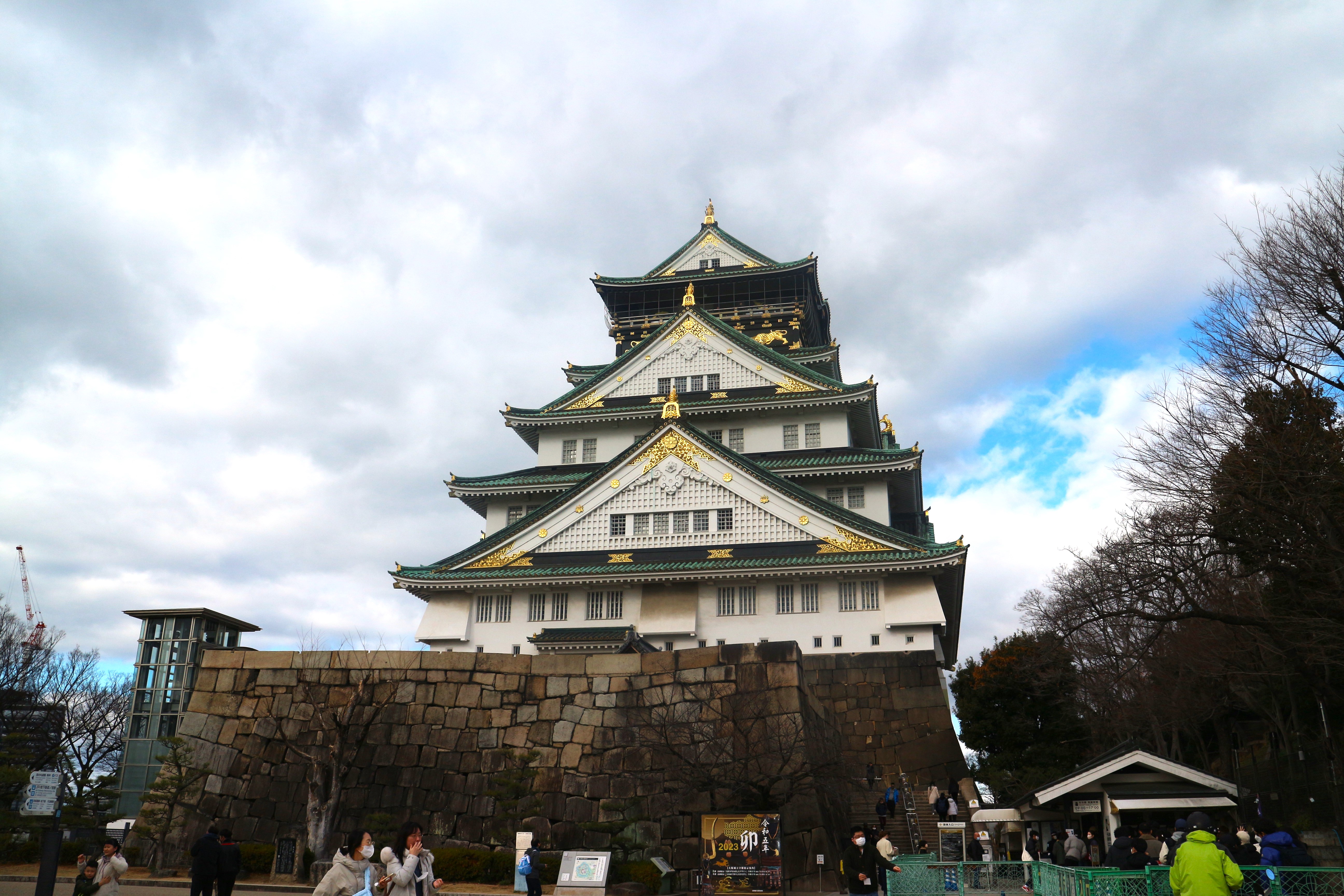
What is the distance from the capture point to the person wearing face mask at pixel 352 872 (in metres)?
7.77

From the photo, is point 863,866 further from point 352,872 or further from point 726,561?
point 726,561

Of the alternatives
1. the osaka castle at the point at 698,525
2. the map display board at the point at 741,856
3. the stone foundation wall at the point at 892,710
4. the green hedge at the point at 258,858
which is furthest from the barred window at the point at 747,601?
the green hedge at the point at 258,858

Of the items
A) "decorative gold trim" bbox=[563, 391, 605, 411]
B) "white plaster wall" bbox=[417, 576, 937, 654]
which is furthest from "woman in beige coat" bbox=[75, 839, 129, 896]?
"decorative gold trim" bbox=[563, 391, 605, 411]

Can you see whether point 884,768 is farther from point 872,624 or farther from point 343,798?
point 343,798

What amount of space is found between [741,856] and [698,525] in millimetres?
16426

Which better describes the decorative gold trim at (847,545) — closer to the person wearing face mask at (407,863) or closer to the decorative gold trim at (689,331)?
the decorative gold trim at (689,331)

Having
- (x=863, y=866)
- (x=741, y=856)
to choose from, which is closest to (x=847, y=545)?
(x=741, y=856)

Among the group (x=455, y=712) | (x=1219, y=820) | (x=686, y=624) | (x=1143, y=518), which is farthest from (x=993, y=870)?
(x=686, y=624)

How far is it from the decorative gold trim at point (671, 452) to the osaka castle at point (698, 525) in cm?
5

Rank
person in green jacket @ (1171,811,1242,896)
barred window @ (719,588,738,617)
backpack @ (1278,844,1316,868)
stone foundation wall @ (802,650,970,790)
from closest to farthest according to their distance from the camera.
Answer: person in green jacket @ (1171,811,1242,896), backpack @ (1278,844,1316,868), stone foundation wall @ (802,650,970,790), barred window @ (719,588,738,617)

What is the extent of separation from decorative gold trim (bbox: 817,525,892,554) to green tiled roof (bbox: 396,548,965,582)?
21 cm

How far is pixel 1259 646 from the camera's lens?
19312 millimetres

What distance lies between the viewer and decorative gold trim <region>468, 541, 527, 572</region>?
3222 centimetres

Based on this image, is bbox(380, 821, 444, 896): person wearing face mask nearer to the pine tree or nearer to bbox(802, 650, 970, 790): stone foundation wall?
the pine tree
